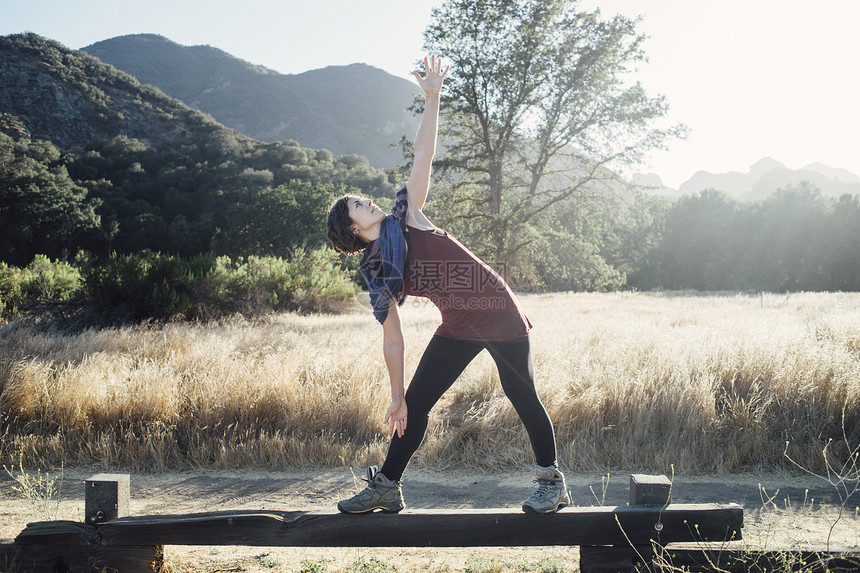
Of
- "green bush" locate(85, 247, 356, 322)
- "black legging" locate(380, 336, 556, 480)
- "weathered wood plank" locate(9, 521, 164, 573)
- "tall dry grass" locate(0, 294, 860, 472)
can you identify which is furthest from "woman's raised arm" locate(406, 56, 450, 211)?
"green bush" locate(85, 247, 356, 322)

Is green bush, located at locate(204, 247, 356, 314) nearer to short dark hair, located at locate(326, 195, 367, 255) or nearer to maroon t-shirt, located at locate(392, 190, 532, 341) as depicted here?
short dark hair, located at locate(326, 195, 367, 255)

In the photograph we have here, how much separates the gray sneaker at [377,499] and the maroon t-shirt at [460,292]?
0.83 m

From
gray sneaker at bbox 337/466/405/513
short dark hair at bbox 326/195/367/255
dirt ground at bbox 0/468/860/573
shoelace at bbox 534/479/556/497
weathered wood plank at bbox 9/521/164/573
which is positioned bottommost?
dirt ground at bbox 0/468/860/573

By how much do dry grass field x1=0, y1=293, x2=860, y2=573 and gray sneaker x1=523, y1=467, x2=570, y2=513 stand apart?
1.49 m

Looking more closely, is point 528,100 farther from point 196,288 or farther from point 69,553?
point 69,553

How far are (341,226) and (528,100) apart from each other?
17328mm

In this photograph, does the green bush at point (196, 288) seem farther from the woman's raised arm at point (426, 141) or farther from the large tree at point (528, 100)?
the woman's raised arm at point (426, 141)

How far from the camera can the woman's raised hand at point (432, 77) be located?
2.55 metres

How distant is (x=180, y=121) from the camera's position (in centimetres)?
6512

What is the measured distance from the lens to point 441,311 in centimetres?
250

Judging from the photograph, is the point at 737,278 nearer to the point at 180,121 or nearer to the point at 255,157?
the point at 255,157

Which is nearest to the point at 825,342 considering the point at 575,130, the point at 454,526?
the point at 454,526

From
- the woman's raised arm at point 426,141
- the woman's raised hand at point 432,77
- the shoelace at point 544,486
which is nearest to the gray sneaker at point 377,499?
the shoelace at point 544,486

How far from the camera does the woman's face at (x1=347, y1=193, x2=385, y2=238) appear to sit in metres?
2.50
